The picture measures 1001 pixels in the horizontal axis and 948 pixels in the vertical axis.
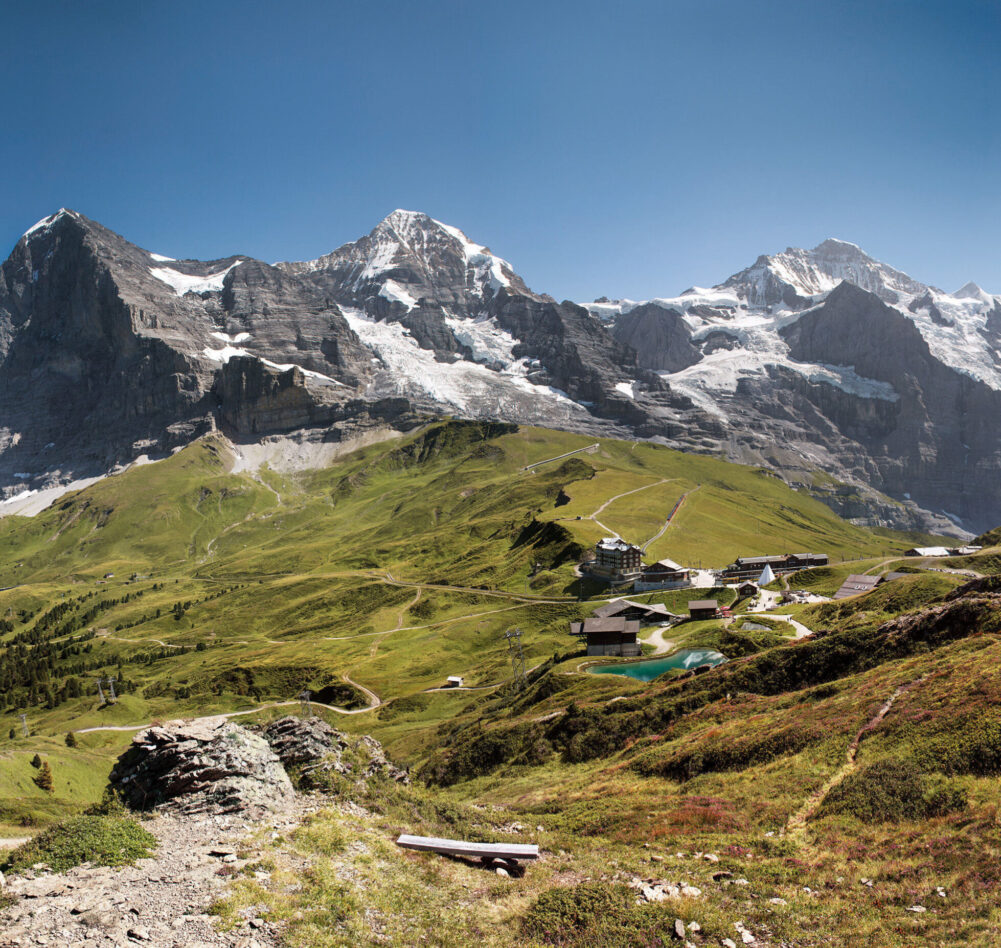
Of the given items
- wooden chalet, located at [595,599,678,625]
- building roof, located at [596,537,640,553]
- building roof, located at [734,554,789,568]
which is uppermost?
building roof, located at [596,537,640,553]

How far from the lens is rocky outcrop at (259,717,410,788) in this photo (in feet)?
112

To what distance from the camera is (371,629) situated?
170 metres

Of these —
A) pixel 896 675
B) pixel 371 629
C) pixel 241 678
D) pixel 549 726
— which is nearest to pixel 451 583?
pixel 371 629

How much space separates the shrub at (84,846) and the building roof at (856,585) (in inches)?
4184

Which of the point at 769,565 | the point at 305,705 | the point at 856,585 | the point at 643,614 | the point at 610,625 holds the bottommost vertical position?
the point at 305,705

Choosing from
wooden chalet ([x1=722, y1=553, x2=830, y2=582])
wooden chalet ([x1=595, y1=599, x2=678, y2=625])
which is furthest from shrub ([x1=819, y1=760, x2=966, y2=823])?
wooden chalet ([x1=722, y1=553, x2=830, y2=582])

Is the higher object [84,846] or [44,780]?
[84,846]

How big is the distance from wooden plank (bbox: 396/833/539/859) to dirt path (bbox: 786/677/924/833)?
11.7 metres

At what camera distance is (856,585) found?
106750 mm

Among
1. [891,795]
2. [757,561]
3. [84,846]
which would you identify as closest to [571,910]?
[891,795]

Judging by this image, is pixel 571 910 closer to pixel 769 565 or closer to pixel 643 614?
pixel 643 614

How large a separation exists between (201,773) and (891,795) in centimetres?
3128

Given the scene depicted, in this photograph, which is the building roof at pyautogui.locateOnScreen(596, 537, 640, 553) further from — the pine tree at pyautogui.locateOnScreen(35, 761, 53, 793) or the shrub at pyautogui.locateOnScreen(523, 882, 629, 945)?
the shrub at pyautogui.locateOnScreen(523, 882, 629, 945)

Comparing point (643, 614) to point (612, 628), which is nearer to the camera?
point (612, 628)
